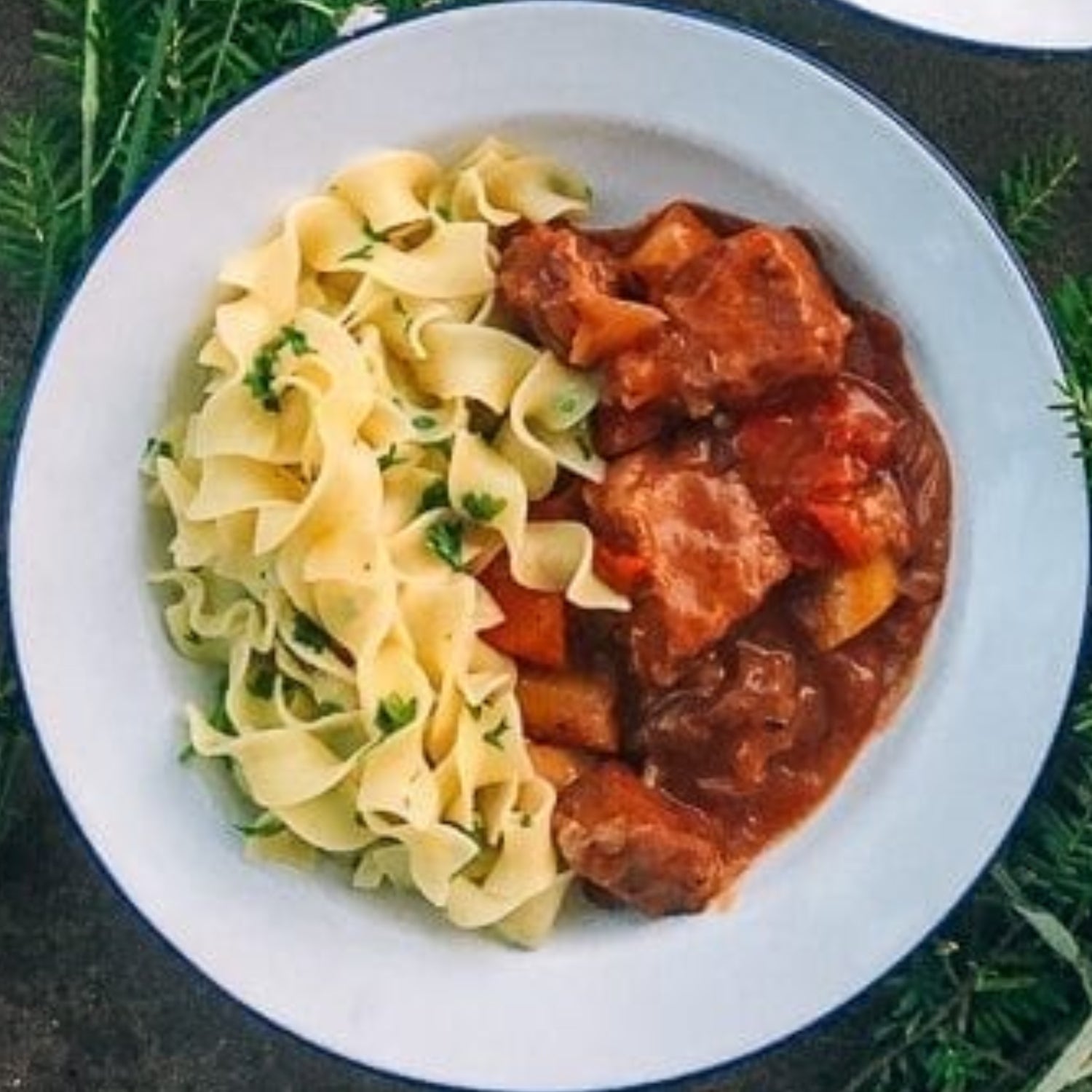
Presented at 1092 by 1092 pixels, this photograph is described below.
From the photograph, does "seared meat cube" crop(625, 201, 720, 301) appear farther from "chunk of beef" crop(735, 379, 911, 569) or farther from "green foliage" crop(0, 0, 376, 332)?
"green foliage" crop(0, 0, 376, 332)

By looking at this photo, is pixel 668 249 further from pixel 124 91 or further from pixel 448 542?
pixel 124 91

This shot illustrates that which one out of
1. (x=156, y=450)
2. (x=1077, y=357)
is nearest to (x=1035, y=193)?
(x=1077, y=357)

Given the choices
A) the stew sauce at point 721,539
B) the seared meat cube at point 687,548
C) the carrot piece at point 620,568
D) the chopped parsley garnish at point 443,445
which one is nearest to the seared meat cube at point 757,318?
the stew sauce at point 721,539

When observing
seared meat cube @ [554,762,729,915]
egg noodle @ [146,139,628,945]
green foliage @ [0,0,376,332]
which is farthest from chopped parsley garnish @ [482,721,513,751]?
green foliage @ [0,0,376,332]

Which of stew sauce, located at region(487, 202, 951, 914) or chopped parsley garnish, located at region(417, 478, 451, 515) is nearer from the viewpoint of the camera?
stew sauce, located at region(487, 202, 951, 914)

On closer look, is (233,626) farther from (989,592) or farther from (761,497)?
(989,592)

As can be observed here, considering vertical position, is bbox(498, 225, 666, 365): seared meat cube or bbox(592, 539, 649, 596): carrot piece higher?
bbox(498, 225, 666, 365): seared meat cube

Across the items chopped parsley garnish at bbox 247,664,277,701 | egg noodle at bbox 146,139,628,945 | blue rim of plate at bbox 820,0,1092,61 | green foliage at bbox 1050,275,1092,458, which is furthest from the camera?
chopped parsley garnish at bbox 247,664,277,701
